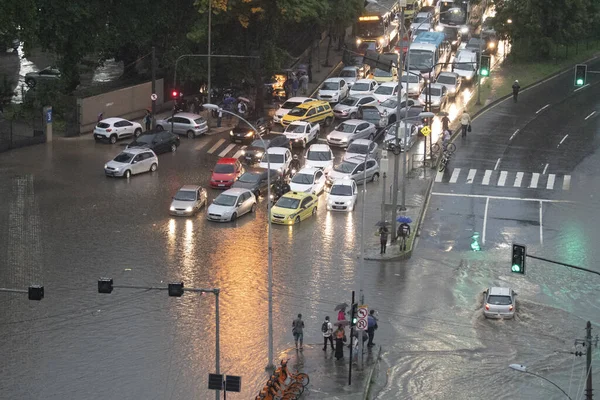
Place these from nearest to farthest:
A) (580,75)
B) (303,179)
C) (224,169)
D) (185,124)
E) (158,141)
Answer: (580,75), (303,179), (224,169), (158,141), (185,124)

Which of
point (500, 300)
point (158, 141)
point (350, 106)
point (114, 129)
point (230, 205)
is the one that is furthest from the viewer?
point (350, 106)

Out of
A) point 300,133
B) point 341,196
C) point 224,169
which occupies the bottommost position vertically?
point 341,196

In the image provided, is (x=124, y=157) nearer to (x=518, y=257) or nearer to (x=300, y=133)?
(x=300, y=133)

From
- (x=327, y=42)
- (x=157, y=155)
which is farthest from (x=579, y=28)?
(x=157, y=155)

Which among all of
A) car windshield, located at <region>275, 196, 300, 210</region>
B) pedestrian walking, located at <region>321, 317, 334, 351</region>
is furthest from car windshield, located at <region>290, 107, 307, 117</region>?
pedestrian walking, located at <region>321, 317, 334, 351</region>

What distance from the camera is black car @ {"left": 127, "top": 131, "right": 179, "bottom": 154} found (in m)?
70.1

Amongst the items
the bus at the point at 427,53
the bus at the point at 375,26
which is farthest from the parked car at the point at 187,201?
the bus at the point at 375,26

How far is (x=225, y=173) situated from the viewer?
6512cm

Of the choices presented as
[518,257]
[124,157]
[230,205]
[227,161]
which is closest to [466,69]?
[227,161]

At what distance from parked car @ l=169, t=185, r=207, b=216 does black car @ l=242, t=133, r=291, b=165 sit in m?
9.29

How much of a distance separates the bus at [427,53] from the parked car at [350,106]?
5.49m

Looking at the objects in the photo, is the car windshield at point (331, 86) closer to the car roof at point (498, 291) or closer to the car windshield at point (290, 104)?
the car windshield at point (290, 104)

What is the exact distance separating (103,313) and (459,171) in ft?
93.5

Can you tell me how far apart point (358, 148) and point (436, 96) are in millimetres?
12580
